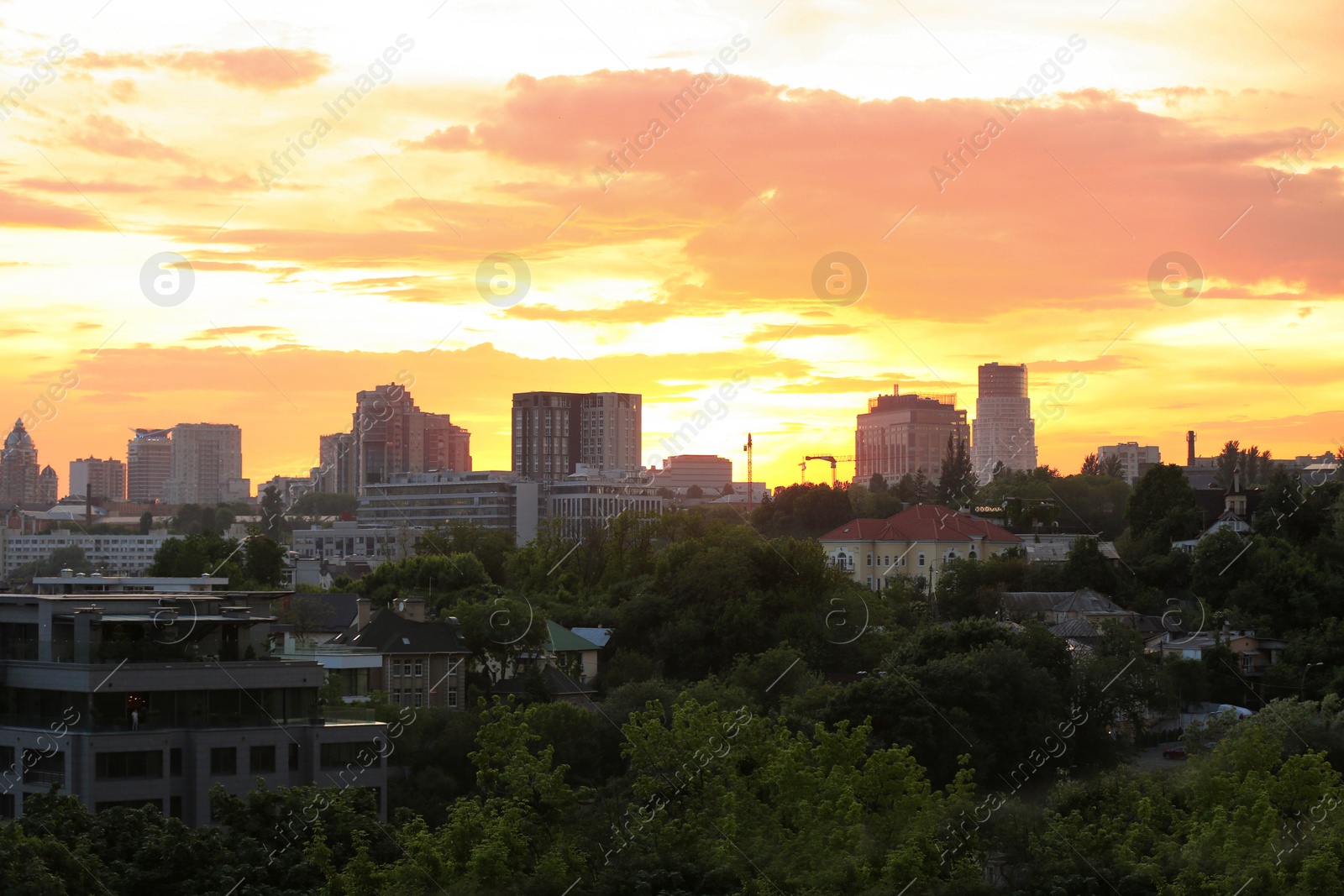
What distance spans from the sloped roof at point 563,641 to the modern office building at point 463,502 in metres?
103

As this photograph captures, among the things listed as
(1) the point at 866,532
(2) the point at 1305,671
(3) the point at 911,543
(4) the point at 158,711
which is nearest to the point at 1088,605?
(2) the point at 1305,671

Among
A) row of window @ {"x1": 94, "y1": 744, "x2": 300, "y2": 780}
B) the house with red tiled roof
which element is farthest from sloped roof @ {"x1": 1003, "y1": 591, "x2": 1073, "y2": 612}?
row of window @ {"x1": 94, "y1": 744, "x2": 300, "y2": 780}

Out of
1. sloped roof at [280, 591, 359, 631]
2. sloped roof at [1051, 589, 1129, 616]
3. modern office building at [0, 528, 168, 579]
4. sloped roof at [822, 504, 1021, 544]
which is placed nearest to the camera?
sloped roof at [280, 591, 359, 631]

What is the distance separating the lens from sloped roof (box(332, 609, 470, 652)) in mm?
57344

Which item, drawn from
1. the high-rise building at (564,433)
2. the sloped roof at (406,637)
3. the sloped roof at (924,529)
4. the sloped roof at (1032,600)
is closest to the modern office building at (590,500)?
the high-rise building at (564,433)

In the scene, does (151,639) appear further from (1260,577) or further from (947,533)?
(947,533)

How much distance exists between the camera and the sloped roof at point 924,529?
321 ft

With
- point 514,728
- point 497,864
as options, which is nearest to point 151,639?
point 514,728

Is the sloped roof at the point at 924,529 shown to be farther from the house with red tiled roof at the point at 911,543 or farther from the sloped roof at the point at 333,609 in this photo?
the sloped roof at the point at 333,609

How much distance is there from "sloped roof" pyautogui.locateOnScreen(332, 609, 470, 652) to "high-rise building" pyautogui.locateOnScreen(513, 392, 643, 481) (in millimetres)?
131142

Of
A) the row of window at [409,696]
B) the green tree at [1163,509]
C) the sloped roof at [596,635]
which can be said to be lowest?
the row of window at [409,696]

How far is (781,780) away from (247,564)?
5391 centimetres

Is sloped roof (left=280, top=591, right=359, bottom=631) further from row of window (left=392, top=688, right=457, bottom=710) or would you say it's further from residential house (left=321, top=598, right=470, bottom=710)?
row of window (left=392, top=688, right=457, bottom=710)

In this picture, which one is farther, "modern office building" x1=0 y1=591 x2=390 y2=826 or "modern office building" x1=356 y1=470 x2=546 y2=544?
"modern office building" x1=356 y1=470 x2=546 y2=544
